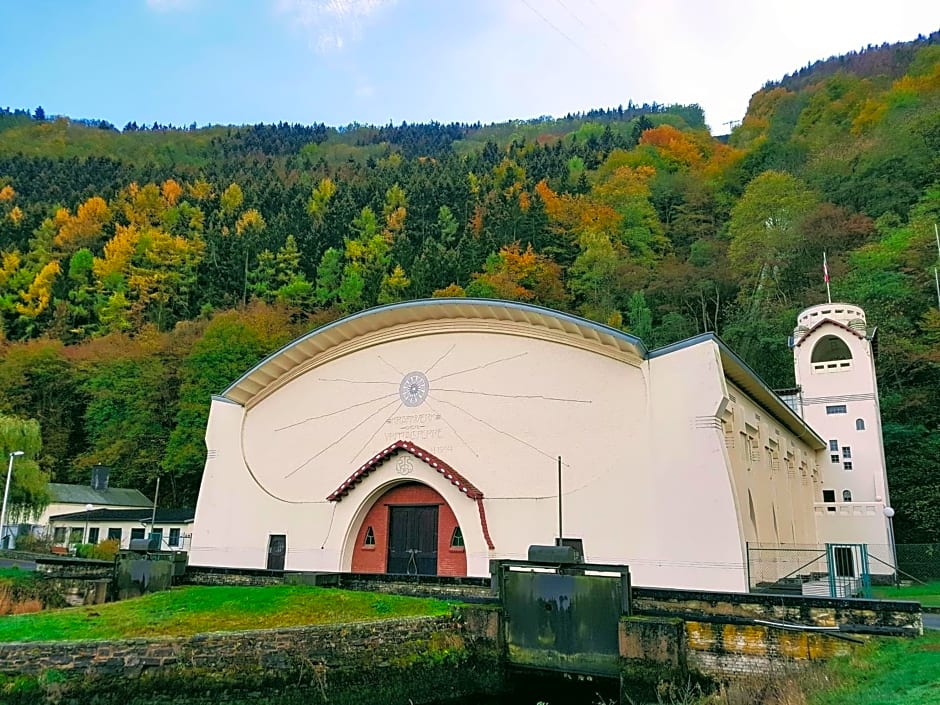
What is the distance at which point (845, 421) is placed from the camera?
32.5 m

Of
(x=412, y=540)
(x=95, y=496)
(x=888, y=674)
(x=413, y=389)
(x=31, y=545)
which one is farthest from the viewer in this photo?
(x=95, y=496)

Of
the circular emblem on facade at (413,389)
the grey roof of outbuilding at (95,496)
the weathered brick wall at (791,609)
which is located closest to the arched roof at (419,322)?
the circular emblem on facade at (413,389)

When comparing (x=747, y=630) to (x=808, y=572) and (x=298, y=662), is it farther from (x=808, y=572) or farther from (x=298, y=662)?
(x=808, y=572)

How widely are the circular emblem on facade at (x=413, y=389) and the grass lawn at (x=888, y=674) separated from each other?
13.3m

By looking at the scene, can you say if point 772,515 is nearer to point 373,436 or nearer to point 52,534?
point 373,436

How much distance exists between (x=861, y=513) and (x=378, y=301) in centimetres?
3735

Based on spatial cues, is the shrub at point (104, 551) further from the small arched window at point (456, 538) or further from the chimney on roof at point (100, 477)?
the small arched window at point (456, 538)

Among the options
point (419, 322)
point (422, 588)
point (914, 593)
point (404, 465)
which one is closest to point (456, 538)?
point (404, 465)

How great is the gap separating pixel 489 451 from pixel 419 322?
4836 millimetres

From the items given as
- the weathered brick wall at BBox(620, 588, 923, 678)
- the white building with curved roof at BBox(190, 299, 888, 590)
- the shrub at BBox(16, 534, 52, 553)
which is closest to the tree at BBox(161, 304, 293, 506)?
the shrub at BBox(16, 534, 52, 553)

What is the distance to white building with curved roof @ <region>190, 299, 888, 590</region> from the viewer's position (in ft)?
55.8

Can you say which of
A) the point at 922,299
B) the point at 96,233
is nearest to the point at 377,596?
the point at 922,299

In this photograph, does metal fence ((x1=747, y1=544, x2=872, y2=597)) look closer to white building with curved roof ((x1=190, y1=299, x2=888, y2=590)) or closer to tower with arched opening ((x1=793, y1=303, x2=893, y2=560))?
white building with curved roof ((x1=190, y1=299, x2=888, y2=590))

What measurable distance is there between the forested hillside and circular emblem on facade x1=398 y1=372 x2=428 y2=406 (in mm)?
26394
